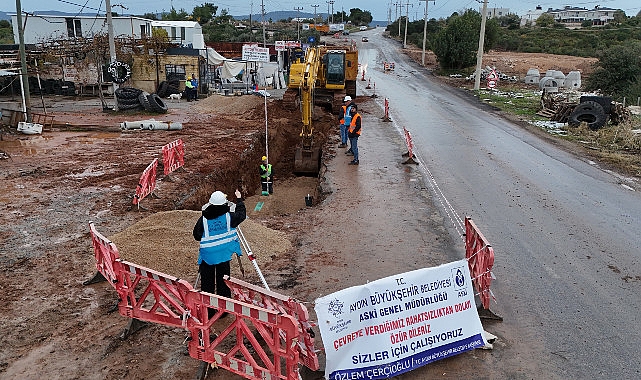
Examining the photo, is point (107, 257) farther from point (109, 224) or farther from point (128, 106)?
point (128, 106)

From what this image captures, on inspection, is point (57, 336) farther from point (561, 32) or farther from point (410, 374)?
point (561, 32)

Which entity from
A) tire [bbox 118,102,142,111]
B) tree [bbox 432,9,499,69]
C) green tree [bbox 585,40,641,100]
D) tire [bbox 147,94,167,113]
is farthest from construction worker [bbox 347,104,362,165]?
tree [bbox 432,9,499,69]

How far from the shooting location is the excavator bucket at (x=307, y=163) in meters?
18.1

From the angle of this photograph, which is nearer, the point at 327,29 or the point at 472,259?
the point at 472,259

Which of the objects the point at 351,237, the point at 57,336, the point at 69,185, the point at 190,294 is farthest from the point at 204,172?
the point at 190,294

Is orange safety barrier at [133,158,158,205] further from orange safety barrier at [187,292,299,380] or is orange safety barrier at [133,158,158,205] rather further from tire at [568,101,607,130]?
tire at [568,101,607,130]

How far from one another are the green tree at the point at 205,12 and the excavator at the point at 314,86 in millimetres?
80564

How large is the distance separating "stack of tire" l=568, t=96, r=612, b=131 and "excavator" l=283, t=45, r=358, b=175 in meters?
11.2

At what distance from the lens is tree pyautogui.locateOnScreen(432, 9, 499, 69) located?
48562 mm

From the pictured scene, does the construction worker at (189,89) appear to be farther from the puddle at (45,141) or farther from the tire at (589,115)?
the tire at (589,115)

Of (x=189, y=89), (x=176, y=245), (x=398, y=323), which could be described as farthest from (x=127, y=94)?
(x=398, y=323)

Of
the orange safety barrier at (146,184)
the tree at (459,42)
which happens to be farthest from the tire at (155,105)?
the tree at (459,42)

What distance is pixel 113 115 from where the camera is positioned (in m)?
26.5

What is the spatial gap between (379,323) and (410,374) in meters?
0.72
